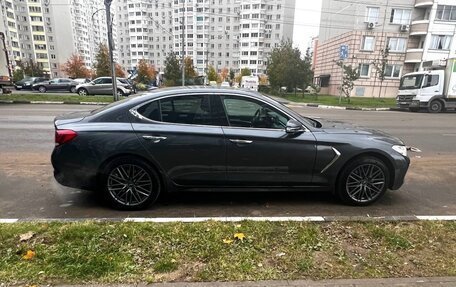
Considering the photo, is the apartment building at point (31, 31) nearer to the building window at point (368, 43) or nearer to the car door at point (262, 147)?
the building window at point (368, 43)

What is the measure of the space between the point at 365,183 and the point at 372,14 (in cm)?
3928

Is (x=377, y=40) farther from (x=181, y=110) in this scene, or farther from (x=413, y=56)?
(x=181, y=110)

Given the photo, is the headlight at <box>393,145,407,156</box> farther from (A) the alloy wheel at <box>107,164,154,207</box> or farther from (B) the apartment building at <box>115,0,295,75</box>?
(B) the apartment building at <box>115,0,295,75</box>

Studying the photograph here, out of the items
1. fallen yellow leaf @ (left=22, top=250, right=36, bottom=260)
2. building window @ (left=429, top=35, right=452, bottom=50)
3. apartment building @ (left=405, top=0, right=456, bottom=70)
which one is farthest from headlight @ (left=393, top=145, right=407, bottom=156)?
building window @ (left=429, top=35, right=452, bottom=50)

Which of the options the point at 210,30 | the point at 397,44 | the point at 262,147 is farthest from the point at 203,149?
the point at 210,30

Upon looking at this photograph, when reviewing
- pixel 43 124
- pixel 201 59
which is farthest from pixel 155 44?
pixel 43 124

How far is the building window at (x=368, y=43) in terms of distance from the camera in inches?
1490

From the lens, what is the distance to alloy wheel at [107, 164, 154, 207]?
13.7ft

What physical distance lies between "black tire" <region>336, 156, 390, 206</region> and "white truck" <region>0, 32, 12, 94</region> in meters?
20.4

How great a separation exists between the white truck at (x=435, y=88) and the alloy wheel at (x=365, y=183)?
63.5 ft

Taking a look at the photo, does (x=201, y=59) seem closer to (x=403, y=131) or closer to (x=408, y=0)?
(x=408, y=0)

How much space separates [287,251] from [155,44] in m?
114

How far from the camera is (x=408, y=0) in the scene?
36562mm

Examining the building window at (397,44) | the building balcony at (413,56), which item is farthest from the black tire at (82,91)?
the building balcony at (413,56)
